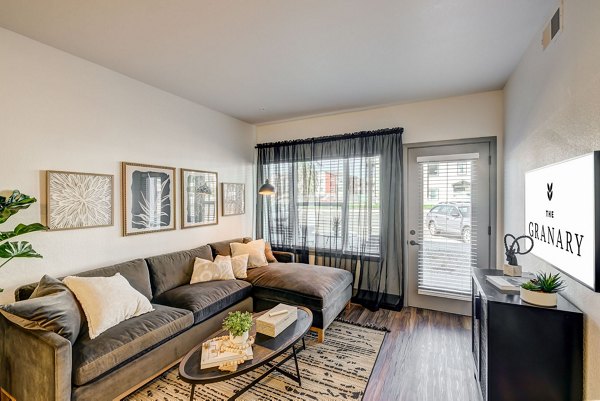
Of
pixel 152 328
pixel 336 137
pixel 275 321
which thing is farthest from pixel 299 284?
pixel 336 137

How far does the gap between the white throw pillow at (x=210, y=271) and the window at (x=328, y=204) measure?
1.39 metres

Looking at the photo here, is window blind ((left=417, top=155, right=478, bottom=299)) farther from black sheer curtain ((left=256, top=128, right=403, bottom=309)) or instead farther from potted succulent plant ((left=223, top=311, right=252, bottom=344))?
potted succulent plant ((left=223, top=311, right=252, bottom=344))

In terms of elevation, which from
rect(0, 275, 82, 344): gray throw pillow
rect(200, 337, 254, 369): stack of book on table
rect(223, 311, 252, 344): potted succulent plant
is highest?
rect(0, 275, 82, 344): gray throw pillow

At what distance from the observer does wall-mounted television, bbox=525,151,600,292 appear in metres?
1.26

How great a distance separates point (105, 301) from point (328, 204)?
3.03 metres

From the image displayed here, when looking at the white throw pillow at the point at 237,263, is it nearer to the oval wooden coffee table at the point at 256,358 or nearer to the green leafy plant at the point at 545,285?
the oval wooden coffee table at the point at 256,358

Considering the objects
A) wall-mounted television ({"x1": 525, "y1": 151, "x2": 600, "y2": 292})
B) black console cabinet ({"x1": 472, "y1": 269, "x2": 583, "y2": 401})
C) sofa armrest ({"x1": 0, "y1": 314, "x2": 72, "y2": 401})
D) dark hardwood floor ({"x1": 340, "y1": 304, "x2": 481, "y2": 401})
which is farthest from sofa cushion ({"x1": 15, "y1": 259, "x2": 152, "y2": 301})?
wall-mounted television ({"x1": 525, "y1": 151, "x2": 600, "y2": 292})

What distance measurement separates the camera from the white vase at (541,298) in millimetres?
1546

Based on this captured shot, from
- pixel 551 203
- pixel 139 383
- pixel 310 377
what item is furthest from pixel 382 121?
pixel 139 383

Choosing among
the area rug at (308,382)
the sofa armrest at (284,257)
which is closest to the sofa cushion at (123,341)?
the area rug at (308,382)

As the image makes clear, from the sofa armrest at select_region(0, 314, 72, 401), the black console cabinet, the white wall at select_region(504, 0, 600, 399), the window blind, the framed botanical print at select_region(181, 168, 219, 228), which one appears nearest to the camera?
the white wall at select_region(504, 0, 600, 399)

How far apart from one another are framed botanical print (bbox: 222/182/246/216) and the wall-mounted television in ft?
12.3

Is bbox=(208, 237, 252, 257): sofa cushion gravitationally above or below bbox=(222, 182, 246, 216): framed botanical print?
below

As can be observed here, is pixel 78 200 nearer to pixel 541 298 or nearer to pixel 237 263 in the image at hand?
pixel 237 263
